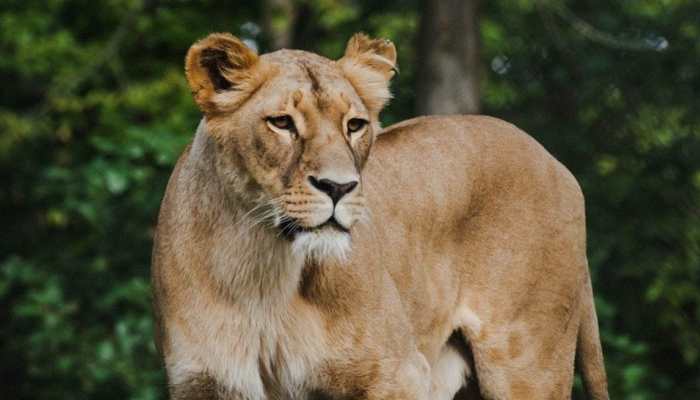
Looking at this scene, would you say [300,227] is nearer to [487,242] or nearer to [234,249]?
[234,249]

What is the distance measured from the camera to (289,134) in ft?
12.8

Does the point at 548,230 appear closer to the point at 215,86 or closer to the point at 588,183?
the point at 215,86

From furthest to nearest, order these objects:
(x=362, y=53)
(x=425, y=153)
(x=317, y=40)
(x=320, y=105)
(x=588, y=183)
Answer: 1. (x=317, y=40)
2. (x=588, y=183)
3. (x=425, y=153)
4. (x=362, y=53)
5. (x=320, y=105)

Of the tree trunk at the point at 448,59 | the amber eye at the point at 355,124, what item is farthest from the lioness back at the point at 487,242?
the tree trunk at the point at 448,59

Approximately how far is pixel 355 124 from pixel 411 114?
5108 mm

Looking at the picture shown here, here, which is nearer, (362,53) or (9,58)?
(362,53)

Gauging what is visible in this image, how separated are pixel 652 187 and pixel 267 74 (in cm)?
670

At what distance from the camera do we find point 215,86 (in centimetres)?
409

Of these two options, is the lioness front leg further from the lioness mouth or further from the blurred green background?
the blurred green background

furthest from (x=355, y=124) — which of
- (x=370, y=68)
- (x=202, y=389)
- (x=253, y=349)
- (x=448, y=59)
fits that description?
(x=448, y=59)

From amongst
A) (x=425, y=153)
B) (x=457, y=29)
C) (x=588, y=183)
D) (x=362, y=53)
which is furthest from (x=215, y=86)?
(x=588, y=183)

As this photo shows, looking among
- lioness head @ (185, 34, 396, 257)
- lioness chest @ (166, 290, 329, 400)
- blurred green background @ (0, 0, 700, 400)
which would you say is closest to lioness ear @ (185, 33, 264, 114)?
lioness head @ (185, 34, 396, 257)

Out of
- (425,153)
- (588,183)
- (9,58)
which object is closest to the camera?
(425,153)

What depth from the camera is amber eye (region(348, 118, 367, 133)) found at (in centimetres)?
402
